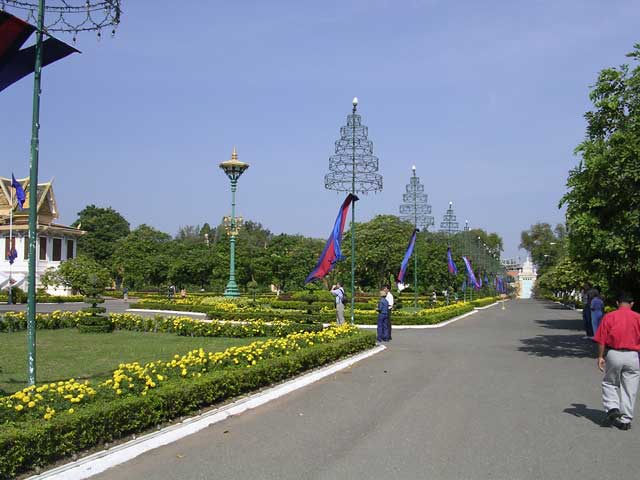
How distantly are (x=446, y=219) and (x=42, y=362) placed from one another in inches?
1266

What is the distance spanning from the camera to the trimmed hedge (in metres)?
5.18

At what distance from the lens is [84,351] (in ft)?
46.2

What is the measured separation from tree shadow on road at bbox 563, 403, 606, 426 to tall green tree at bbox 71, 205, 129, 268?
243 feet

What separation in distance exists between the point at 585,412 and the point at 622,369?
3.68ft

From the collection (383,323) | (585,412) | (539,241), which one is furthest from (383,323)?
(539,241)

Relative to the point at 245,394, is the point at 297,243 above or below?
above

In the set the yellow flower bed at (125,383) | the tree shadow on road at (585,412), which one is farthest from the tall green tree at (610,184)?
the yellow flower bed at (125,383)

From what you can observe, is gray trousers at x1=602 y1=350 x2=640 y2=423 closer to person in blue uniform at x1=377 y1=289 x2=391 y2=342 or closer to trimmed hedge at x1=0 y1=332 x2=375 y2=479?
trimmed hedge at x1=0 y1=332 x2=375 y2=479

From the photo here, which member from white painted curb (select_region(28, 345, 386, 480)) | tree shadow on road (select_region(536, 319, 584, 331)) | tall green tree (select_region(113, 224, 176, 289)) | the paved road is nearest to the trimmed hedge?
white painted curb (select_region(28, 345, 386, 480))

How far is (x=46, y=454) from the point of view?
539 centimetres

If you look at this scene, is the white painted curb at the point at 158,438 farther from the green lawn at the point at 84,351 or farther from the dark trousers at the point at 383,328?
the dark trousers at the point at 383,328

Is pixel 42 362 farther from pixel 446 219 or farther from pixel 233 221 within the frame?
pixel 446 219

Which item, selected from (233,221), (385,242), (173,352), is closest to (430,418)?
(173,352)

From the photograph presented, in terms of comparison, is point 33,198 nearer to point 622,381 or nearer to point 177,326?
point 622,381
